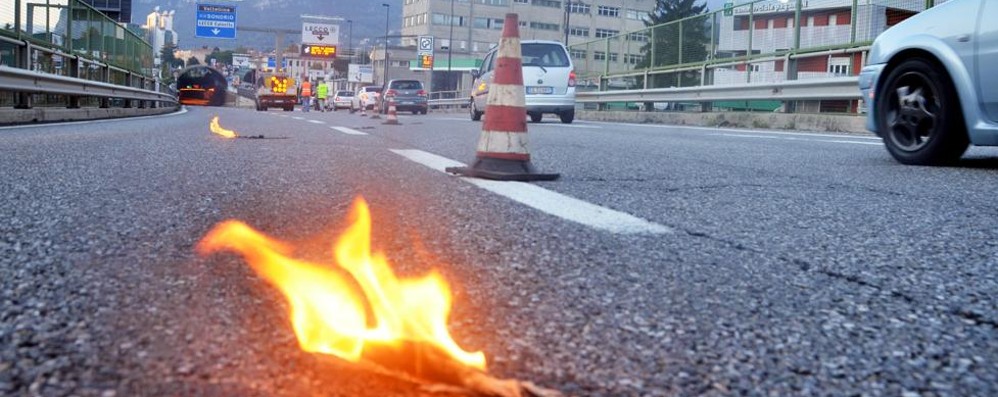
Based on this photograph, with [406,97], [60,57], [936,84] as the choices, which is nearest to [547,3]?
[406,97]

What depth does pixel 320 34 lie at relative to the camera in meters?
75.8

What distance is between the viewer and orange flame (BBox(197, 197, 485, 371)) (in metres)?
1.68

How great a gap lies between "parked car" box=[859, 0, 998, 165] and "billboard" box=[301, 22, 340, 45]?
7100 cm

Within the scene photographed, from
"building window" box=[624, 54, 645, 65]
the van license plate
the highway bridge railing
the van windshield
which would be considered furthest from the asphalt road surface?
"building window" box=[624, 54, 645, 65]

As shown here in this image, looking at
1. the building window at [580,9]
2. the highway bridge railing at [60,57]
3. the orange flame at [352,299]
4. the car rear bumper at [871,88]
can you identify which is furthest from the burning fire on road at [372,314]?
the building window at [580,9]

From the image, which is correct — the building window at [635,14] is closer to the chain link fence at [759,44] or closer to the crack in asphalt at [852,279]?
the chain link fence at [759,44]

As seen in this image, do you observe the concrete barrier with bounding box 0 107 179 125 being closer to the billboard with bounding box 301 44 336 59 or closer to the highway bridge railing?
the highway bridge railing

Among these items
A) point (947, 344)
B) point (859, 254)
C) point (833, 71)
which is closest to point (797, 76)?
point (833, 71)

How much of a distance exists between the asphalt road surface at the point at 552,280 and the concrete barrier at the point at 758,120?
29.2 feet

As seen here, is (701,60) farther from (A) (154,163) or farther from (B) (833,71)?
(A) (154,163)

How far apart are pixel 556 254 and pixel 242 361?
1327mm

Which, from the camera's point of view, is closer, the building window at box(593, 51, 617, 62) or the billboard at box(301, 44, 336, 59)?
the building window at box(593, 51, 617, 62)

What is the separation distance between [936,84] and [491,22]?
10313 centimetres

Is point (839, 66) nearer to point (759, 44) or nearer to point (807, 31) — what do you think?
point (807, 31)
